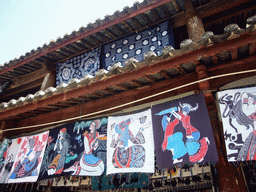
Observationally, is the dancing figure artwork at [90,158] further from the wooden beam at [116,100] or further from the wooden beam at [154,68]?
the wooden beam at [154,68]

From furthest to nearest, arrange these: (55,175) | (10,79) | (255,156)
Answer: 1. (10,79)
2. (55,175)
3. (255,156)

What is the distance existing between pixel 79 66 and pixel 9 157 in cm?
367

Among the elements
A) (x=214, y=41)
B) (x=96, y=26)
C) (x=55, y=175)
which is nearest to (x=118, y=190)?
(x=55, y=175)

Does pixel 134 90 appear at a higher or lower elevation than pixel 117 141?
higher

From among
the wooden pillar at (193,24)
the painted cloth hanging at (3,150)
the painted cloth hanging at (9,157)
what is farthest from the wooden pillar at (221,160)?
the painted cloth hanging at (3,150)

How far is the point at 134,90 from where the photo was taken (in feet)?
14.8

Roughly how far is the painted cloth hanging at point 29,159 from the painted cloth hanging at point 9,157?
19 cm

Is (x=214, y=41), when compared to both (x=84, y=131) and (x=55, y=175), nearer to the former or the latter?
(x=84, y=131)

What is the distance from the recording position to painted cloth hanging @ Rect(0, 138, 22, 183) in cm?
545

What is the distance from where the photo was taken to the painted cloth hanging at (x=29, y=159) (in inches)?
193

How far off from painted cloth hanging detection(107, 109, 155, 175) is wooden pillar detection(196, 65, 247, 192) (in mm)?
1190

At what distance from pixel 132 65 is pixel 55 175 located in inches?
130

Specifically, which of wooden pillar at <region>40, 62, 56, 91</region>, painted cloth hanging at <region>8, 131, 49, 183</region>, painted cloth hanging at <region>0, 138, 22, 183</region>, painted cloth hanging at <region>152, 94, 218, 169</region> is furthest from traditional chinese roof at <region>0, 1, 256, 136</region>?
wooden pillar at <region>40, 62, 56, 91</region>

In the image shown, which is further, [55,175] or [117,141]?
[55,175]
